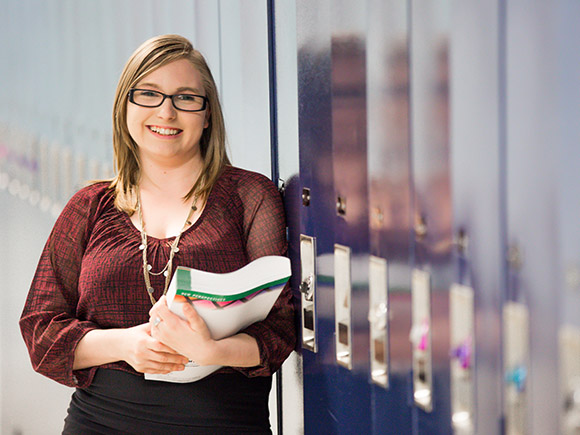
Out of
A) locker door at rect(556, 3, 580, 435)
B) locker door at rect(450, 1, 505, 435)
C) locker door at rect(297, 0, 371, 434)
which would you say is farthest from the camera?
locker door at rect(297, 0, 371, 434)

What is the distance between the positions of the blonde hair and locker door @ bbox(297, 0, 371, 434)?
31 centimetres

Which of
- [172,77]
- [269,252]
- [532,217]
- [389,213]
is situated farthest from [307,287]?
[532,217]

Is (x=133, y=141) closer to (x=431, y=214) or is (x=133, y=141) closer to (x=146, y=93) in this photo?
(x=146, y=93)

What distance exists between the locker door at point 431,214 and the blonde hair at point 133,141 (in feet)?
2.65

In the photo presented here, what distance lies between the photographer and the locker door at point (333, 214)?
146cm

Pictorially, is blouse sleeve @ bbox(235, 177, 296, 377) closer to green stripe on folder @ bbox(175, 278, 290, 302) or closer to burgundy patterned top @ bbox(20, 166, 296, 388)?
burgundy patterned top @ bbox(20, 166, 296, 388)

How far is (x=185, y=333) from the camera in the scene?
1.60m

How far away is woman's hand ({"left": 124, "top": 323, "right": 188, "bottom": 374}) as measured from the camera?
1.69m

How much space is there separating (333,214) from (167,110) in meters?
0.52

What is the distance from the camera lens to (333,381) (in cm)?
164

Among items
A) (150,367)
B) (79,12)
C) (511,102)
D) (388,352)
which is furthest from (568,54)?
(79,12)

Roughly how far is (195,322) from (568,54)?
0.93m

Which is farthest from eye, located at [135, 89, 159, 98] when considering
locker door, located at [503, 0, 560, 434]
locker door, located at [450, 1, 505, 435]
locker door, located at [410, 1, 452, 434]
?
locker door, located at [503, 0, 560, 434]

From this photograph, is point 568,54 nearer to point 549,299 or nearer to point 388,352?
point 549,299
